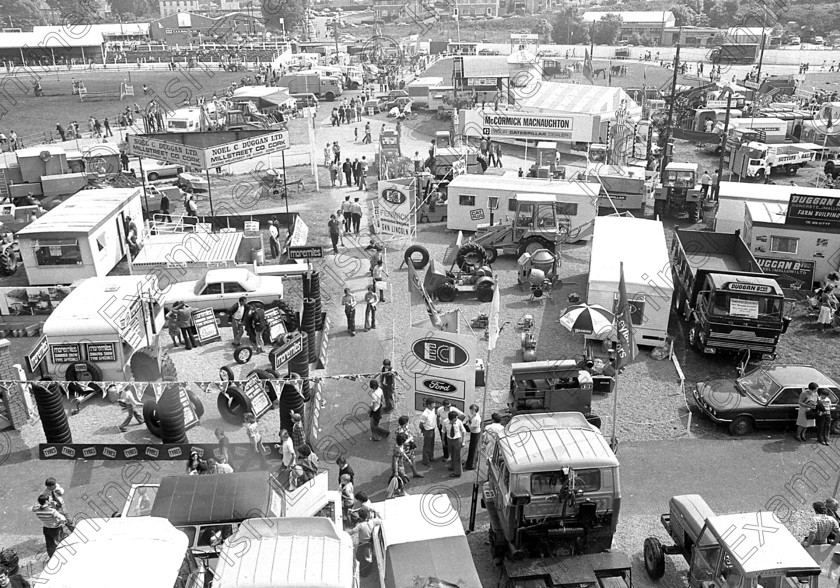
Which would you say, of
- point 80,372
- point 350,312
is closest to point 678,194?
point 350,312

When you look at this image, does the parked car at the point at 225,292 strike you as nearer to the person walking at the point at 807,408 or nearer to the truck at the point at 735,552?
the truck at the point at 735,552

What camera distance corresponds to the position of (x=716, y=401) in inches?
558

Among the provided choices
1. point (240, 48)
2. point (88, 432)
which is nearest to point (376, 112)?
point (88, 432)

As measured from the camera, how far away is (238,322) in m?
18.0

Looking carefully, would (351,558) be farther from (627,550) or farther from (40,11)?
(40,11)

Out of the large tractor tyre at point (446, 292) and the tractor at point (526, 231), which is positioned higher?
the tractor at point (526, 231)

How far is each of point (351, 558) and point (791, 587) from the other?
536cm

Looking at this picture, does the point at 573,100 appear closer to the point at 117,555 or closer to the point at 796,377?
the point at 796,377

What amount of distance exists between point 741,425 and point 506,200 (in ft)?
44.3

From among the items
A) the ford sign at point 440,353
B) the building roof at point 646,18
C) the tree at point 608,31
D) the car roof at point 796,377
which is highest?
the building roof at point 646,18

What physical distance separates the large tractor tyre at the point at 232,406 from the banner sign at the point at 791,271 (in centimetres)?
1562

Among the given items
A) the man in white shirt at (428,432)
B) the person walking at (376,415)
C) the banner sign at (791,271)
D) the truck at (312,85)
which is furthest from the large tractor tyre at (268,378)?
the truck at (312,85)

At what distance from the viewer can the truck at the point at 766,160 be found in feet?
112

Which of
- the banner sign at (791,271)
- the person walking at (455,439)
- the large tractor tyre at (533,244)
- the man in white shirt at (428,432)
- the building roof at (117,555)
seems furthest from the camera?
the large tractor tyre at (533,244)
